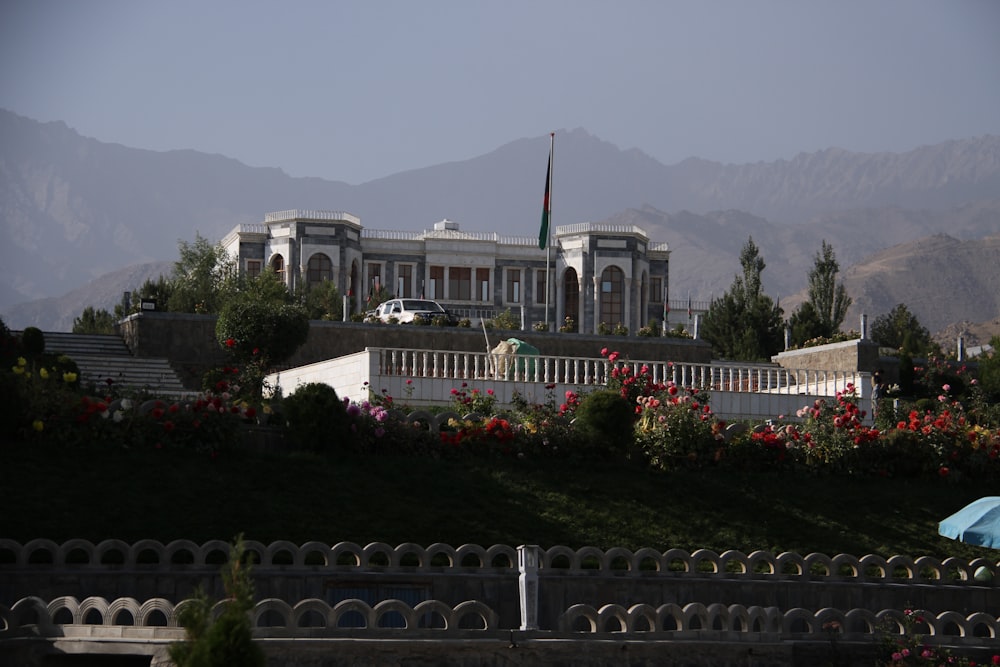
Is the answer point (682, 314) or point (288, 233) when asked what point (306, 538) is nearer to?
point (288, 233)

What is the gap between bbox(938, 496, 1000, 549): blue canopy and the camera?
729 inches

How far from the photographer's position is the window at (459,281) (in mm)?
69375

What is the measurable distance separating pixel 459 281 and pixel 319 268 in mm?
7776

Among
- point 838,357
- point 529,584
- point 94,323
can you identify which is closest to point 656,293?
point 94,323

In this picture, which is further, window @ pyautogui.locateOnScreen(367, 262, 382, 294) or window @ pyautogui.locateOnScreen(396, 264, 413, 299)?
window @ pyautogui.locateOnScreen(396, 264, 413, 299)

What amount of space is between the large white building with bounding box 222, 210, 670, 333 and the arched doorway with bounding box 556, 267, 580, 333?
0.05m

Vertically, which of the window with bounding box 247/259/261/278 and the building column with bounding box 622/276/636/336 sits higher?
the window with bounding box 247/259/261/278

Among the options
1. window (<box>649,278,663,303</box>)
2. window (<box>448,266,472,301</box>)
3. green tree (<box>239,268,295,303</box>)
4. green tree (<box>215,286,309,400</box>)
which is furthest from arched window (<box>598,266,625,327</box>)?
green tree (<box>215,286,309,400</box>)

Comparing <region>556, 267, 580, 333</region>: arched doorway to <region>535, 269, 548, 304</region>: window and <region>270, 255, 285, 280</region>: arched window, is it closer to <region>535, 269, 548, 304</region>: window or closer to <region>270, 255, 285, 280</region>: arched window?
<region>535, 269, 548, 304</region>: window

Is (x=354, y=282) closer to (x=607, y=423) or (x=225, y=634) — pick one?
→ (x=607, y=423)

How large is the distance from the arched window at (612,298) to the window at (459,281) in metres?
6.90

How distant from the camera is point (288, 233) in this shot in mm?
65875

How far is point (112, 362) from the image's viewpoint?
109 feet

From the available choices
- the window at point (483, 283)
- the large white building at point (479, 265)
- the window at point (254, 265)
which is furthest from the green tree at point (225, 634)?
the window at point (483, 283)
